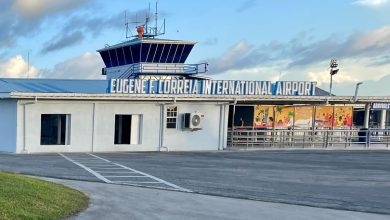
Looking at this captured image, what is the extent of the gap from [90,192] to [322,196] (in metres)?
5.75

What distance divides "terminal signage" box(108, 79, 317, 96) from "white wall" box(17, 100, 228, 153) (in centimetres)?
73

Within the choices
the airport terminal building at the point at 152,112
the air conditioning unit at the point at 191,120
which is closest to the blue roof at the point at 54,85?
the airport terminal building at the point at 152,112

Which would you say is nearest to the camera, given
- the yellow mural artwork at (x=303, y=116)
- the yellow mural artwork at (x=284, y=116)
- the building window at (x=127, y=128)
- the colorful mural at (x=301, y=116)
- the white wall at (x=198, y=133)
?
the building window at (x=127, y=128)

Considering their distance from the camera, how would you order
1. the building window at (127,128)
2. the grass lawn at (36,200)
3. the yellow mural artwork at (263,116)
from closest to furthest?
the grass lawn at (36,200)
the building window at (127,128)
the yellow mural artwork at (263,116)

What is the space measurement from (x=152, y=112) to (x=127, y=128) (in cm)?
152

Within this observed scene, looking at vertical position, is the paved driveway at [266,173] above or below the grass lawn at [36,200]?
below

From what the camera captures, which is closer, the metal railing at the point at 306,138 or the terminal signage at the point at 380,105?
the metal railing at the point at 306,138

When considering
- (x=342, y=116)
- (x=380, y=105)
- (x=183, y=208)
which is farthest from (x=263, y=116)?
(x=183, y=208)

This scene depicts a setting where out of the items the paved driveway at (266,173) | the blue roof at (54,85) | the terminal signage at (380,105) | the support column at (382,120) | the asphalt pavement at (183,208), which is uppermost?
the blue roof at (54,85)

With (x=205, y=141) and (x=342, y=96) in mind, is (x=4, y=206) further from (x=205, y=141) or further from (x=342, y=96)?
(x=342, y=96)

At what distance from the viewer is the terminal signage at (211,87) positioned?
24.8m

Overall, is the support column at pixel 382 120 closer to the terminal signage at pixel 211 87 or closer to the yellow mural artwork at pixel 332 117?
the yellow mural artwork at pixel 332 117

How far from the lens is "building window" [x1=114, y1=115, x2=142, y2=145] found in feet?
83.2

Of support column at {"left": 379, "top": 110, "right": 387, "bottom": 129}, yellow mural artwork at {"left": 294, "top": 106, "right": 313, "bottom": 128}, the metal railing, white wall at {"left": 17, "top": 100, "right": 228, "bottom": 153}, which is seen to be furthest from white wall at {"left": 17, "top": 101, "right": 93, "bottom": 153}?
support column at {"left": 379, "top": 110, "right": 387, "bottom": 129}
